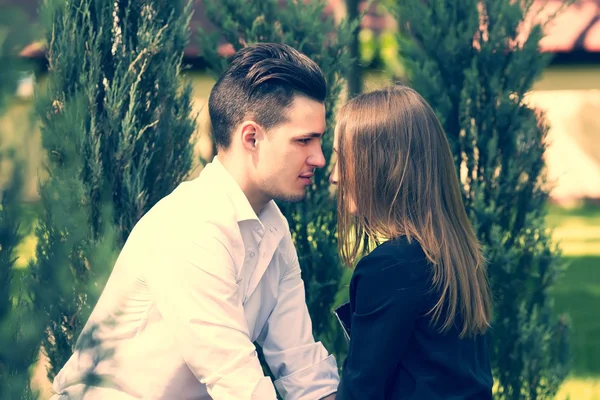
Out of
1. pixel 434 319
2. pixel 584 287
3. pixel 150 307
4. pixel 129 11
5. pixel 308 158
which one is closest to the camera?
pixel 434 319

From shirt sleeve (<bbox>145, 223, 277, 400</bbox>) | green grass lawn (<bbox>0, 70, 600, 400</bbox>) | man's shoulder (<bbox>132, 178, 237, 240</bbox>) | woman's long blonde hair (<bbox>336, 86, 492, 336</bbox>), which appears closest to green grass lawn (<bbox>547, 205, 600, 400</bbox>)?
green grass lawn (<bbox>0, 70, 600, 400</bbox>)

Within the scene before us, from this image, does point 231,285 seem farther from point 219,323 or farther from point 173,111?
point 173,111

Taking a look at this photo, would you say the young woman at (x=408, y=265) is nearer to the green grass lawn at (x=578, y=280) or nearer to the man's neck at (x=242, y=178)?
the man's neck at (x=242, y=178)

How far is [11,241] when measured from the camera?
5.70ft

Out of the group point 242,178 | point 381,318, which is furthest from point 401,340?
→ point 242,178

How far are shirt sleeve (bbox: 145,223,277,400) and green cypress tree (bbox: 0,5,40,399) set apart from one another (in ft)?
3.71

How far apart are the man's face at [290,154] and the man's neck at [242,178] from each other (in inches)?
1.5

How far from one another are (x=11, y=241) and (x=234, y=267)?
4.89 ft

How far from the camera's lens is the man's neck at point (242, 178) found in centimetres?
336

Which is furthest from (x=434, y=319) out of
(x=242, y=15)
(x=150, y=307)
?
(x=242, y=15)

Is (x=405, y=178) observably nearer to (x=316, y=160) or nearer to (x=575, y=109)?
(x=316, y=160)

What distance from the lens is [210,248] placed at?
120 inches

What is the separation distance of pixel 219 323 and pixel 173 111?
59.5 inches

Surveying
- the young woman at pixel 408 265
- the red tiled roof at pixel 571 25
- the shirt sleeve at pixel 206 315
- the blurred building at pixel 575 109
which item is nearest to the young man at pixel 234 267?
the shirt sleeve at pixel 206 315
